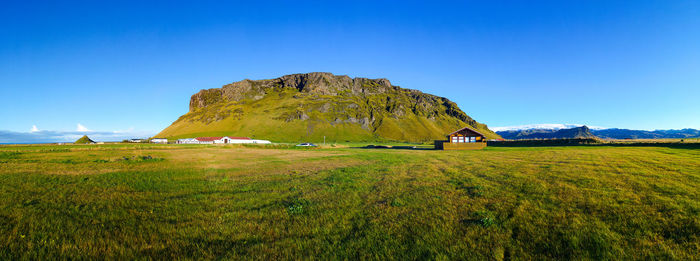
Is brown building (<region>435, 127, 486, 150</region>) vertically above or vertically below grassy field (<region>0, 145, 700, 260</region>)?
above

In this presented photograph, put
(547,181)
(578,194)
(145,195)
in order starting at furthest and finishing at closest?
1. (547,181)
2. (145,195)
3. (578,194)

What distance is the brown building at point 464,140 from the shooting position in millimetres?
60250

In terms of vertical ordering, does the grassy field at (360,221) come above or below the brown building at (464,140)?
below

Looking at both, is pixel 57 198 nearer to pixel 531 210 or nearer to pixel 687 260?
pixel 531 210

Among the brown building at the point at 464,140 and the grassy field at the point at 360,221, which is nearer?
the grassy field at the point at 360,221

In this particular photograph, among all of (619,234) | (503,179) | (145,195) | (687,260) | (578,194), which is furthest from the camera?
(503,179)

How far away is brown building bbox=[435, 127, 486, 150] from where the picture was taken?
60.2 m

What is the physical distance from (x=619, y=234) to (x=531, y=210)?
2.28 m

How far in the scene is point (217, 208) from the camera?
31.5 feet

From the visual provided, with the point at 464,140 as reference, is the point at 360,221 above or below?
below

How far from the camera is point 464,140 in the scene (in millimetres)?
69750

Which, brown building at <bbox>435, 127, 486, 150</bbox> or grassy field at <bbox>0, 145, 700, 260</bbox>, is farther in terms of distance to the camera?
brown building at <bbox>435, 127, 486, 150</bbox>

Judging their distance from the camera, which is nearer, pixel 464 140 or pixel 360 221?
pixel 360 221

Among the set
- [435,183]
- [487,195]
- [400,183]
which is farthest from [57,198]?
[487,195]
